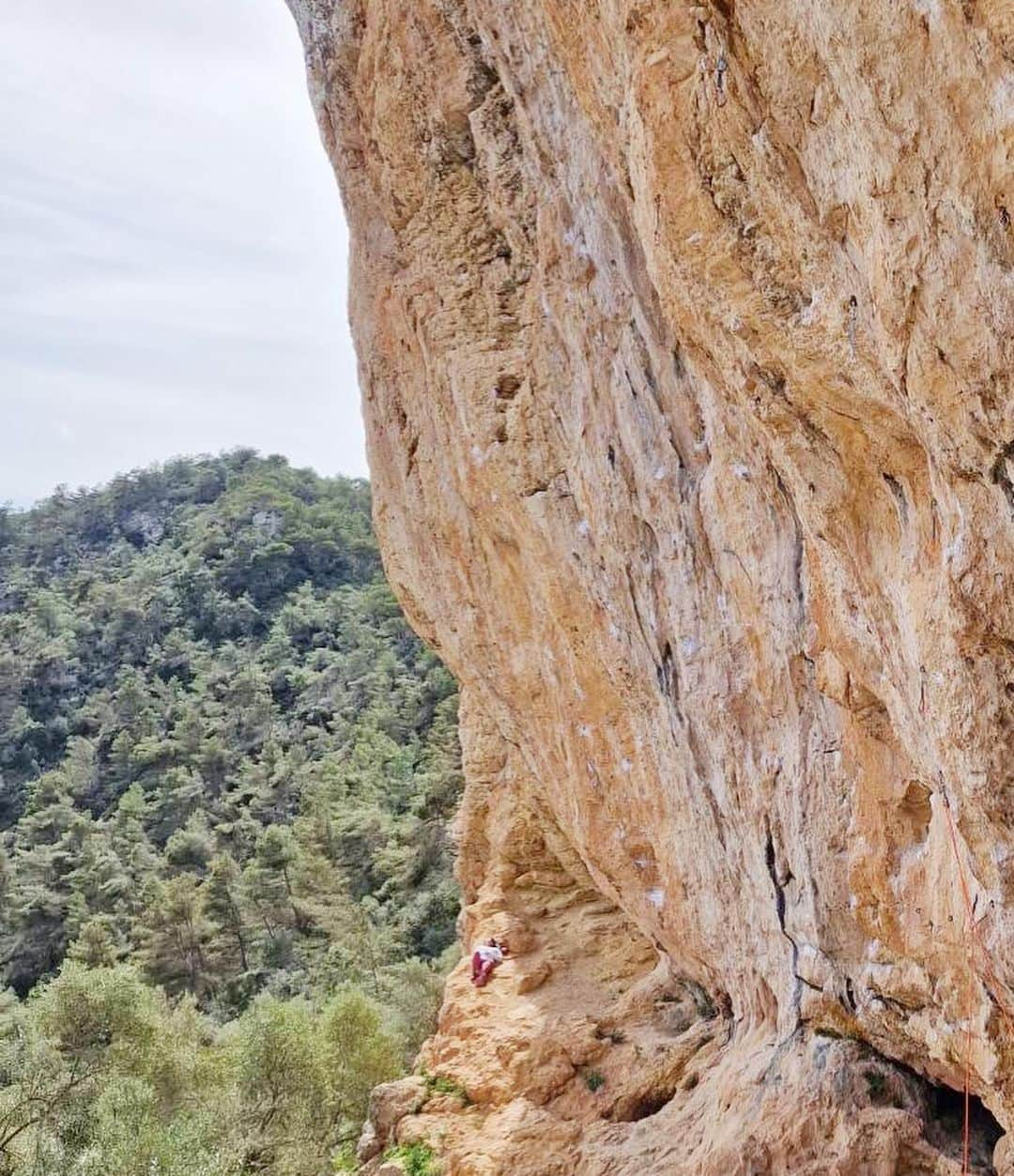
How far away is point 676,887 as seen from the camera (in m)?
8.23

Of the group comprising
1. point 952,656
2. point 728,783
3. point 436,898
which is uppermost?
point 952,656

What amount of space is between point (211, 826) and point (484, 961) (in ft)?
113

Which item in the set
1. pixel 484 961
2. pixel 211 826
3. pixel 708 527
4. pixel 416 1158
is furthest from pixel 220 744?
pixel 708 527

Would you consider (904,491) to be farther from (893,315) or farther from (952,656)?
(893,315)

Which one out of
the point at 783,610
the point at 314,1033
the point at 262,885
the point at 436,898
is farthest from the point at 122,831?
the point at 783,610

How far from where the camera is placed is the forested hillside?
18.5 meters

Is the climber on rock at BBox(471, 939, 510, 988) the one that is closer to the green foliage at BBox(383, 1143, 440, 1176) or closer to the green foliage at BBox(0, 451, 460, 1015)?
the green foliage at BBox(383, 1143, 440, 1176)

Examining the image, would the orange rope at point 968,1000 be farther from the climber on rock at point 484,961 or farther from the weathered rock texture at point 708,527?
the climber on rock at point 484,961

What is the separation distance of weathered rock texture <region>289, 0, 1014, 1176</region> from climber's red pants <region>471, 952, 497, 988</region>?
21cm

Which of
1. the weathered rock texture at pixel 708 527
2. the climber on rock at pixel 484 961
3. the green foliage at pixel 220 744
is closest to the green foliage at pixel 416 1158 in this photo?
the weathered rock texture at pixel 708 527

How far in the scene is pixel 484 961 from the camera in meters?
11.1

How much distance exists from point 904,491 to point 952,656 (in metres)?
0.81

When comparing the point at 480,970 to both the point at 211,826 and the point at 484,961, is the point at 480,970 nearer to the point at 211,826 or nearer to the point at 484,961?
the point at 484,961

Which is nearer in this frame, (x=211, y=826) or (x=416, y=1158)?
(x=416, y=1158)
